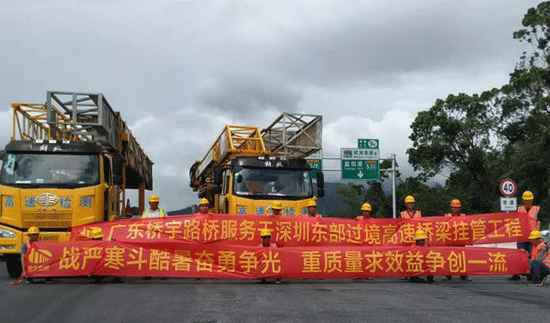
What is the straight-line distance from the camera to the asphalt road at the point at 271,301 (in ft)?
26.8

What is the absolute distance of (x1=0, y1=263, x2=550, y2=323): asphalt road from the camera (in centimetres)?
818

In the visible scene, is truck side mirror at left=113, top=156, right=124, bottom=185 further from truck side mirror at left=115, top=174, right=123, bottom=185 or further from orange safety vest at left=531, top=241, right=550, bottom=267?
orange safety vest at left=531, top=241, right=550, bottom=267

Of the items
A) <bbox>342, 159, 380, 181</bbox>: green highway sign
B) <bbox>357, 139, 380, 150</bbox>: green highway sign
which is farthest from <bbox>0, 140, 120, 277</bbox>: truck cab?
<bbox>357, 139, 380, 150</bbox>: green highway sign

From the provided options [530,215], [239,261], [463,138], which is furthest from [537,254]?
[463,138]

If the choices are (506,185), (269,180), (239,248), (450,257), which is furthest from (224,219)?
(506,185)

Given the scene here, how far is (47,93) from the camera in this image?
1480cm

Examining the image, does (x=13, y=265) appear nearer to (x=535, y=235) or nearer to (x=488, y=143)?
(x=535, y=235)

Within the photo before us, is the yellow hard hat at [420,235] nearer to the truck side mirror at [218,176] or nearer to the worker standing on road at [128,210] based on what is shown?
the truck side mirror at [218,176]

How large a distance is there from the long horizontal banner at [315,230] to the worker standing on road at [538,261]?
553 mm

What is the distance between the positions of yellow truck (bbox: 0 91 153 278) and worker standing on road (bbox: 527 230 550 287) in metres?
8.93

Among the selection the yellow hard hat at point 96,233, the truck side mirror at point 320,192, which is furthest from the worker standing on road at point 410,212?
the yellow hard hat at point 96,233

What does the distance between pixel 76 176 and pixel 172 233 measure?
2745 mm

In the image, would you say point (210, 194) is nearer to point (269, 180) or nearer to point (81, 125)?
point (269, 180)

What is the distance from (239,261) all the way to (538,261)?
19.0 ft
